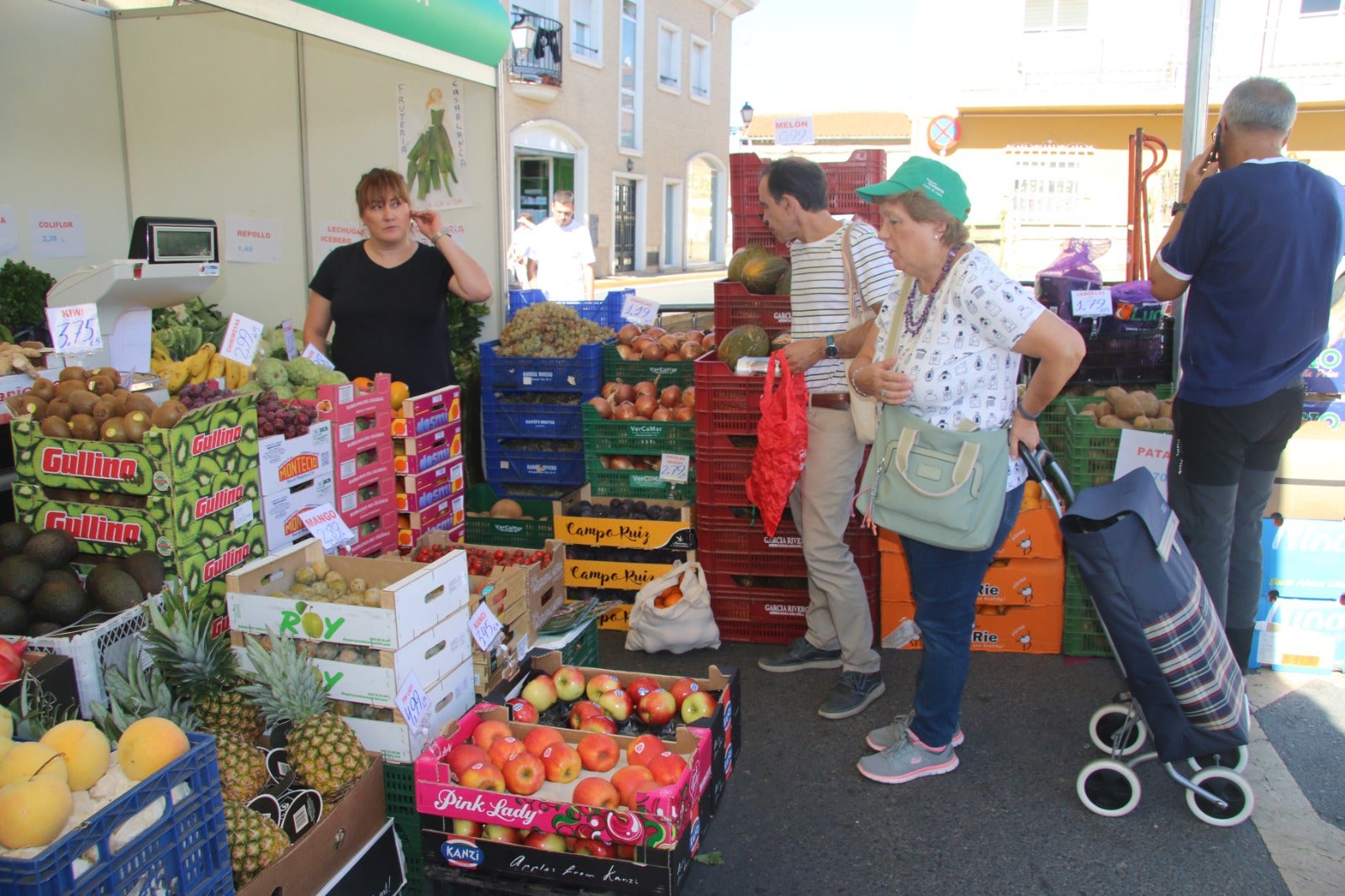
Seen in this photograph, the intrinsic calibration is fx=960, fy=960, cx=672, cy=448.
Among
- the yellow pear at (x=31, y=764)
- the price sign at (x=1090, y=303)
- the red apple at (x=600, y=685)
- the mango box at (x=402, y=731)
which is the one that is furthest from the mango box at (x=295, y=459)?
the price sign at (x=1090, y=303)

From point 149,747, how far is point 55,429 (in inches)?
62.5

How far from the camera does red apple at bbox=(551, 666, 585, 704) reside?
10.0ft

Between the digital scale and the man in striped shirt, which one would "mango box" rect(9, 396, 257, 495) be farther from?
the man in striped shirt

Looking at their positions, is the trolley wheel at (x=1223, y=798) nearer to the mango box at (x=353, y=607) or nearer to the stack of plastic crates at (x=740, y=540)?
the stack of plastic crates at (x=740, y=540)

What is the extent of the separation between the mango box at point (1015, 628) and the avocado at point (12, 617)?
3383mm

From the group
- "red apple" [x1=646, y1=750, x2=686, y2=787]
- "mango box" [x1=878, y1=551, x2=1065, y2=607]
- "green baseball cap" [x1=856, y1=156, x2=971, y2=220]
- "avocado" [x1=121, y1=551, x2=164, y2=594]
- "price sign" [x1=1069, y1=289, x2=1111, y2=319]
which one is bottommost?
"mango box" [x1=878, y1=551, x2=1065, y2=607]

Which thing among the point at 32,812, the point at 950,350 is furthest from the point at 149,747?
the point at 950,350

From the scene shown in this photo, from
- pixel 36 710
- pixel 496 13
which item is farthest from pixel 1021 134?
pixel 36 710

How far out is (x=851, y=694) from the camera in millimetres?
3938

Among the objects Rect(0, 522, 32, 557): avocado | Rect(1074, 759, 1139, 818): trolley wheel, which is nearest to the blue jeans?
Rect(1074, 759, 1139, 818): trolley wheel

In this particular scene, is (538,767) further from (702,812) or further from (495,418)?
(495,418)

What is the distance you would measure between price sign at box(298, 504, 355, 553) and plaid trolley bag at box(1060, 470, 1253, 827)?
7.97ft

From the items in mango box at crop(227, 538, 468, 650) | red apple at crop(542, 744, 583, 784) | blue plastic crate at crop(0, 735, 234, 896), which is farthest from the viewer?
mango box at crop(227, 538, 468, 650)

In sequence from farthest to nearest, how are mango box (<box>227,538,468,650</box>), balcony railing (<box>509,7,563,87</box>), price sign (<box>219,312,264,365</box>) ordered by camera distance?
balcony railing (<box>509,7,563,87</box>)
price sign (<box>219,312,264,365</box>)
mango box (<box>227,538,468,650</box>)
